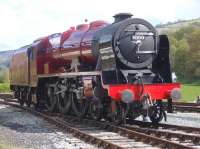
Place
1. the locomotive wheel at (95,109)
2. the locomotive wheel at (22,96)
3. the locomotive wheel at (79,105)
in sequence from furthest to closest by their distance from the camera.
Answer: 1. the locomotive wheel at (22,96)
2. the locomotive wheel at (79,105)
3. the locomotive wheel at (95,109)

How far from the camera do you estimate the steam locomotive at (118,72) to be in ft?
47.0

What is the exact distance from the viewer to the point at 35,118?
18.7m

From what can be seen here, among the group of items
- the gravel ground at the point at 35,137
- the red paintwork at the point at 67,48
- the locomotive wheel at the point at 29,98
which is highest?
the red paintwork at the point at 67,48

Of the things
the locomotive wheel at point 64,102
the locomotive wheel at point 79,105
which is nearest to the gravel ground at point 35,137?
the locomotive wheel at point 79,105

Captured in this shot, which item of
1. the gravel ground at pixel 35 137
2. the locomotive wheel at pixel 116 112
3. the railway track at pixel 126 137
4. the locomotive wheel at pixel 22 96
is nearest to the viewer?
the railway track at pixel 126 137

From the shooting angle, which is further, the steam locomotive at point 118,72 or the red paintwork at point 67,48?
the red paintwork at point 67,48

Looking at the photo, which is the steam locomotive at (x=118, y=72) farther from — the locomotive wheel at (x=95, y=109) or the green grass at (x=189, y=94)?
the green grass at (x=189, y=94)

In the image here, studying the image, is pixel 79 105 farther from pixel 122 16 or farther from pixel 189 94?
pixel 189 94

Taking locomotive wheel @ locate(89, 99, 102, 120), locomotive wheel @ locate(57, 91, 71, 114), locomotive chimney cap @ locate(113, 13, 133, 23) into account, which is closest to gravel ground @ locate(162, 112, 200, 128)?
locomotive wheel @ locate(89, 99, 102, 120)

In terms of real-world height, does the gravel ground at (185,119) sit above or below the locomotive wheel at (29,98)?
below

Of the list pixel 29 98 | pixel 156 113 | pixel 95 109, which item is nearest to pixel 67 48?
pixel 95 109

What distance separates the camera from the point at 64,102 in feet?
61.6

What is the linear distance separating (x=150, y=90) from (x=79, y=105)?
412cm

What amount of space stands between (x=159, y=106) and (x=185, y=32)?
93.9 m
